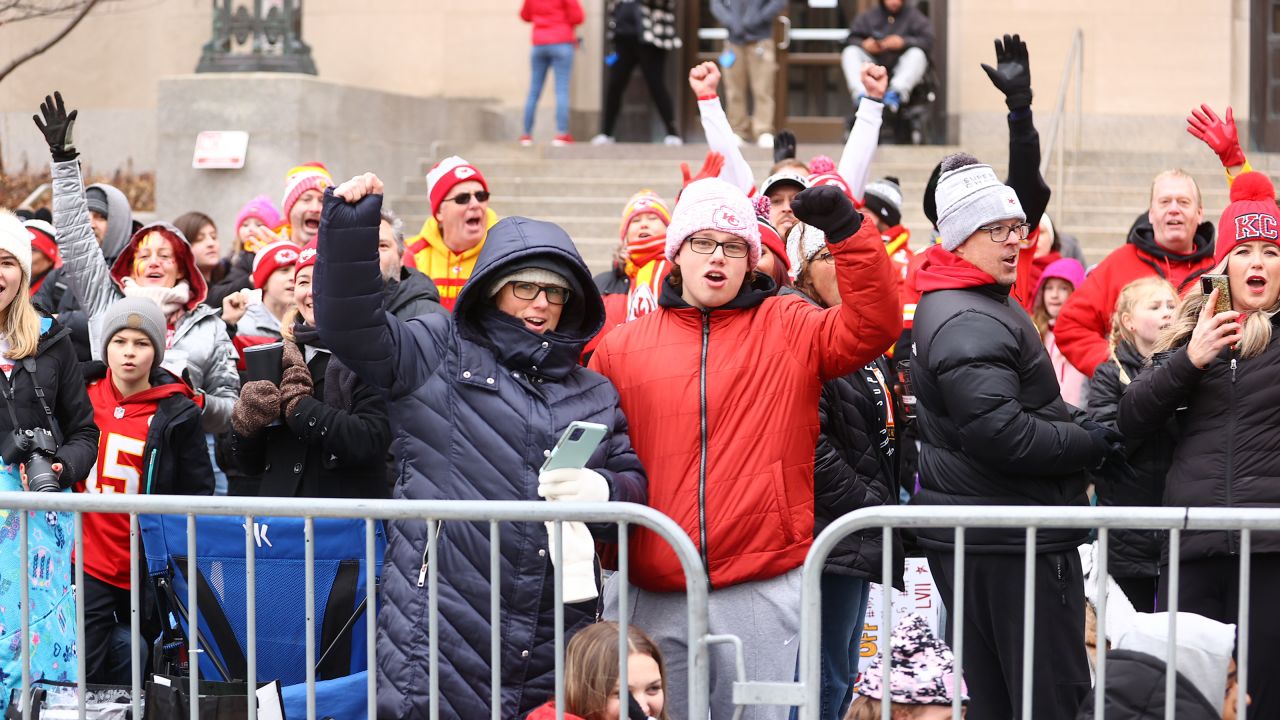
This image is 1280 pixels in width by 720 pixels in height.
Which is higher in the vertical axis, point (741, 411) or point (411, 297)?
point (411, 297)

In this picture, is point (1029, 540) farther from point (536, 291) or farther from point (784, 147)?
point (784, 147)

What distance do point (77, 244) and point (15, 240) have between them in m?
1.08

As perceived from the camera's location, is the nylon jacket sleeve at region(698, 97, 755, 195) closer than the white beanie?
No

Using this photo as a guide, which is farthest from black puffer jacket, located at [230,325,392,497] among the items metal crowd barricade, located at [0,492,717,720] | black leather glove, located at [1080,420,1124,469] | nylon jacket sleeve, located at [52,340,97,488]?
black leather glove, located at [1080,420,1124,469]

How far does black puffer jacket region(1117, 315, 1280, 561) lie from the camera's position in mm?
5391

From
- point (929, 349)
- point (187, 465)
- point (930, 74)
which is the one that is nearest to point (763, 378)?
point (929, 349)

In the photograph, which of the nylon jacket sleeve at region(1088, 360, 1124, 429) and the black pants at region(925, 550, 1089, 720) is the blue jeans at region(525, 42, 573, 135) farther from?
the black pants at region(925, 550, 1089, 720)

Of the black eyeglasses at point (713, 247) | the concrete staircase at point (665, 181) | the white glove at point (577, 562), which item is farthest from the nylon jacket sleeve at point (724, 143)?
the concrete staircase at point (665, 181)

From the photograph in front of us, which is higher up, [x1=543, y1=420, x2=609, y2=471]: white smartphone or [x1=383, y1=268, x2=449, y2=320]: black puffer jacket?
[x1=383, y1=268, x2=449, y2=320]: black puffer jacket

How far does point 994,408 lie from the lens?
511 centimetres

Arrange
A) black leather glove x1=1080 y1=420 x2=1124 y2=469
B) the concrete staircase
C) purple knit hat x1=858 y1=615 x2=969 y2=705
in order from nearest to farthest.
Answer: purple knit hat x1=858 y1=615 x2=969 y2=705 → black leather glove x1=1080 y1=420 x2=1124 y2=469 → the concrete staircase

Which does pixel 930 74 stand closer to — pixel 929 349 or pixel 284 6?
pixel 284 6

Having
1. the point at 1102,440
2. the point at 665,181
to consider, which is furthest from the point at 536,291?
the point at 665,181

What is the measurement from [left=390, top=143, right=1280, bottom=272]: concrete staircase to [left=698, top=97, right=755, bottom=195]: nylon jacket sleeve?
204 inches
